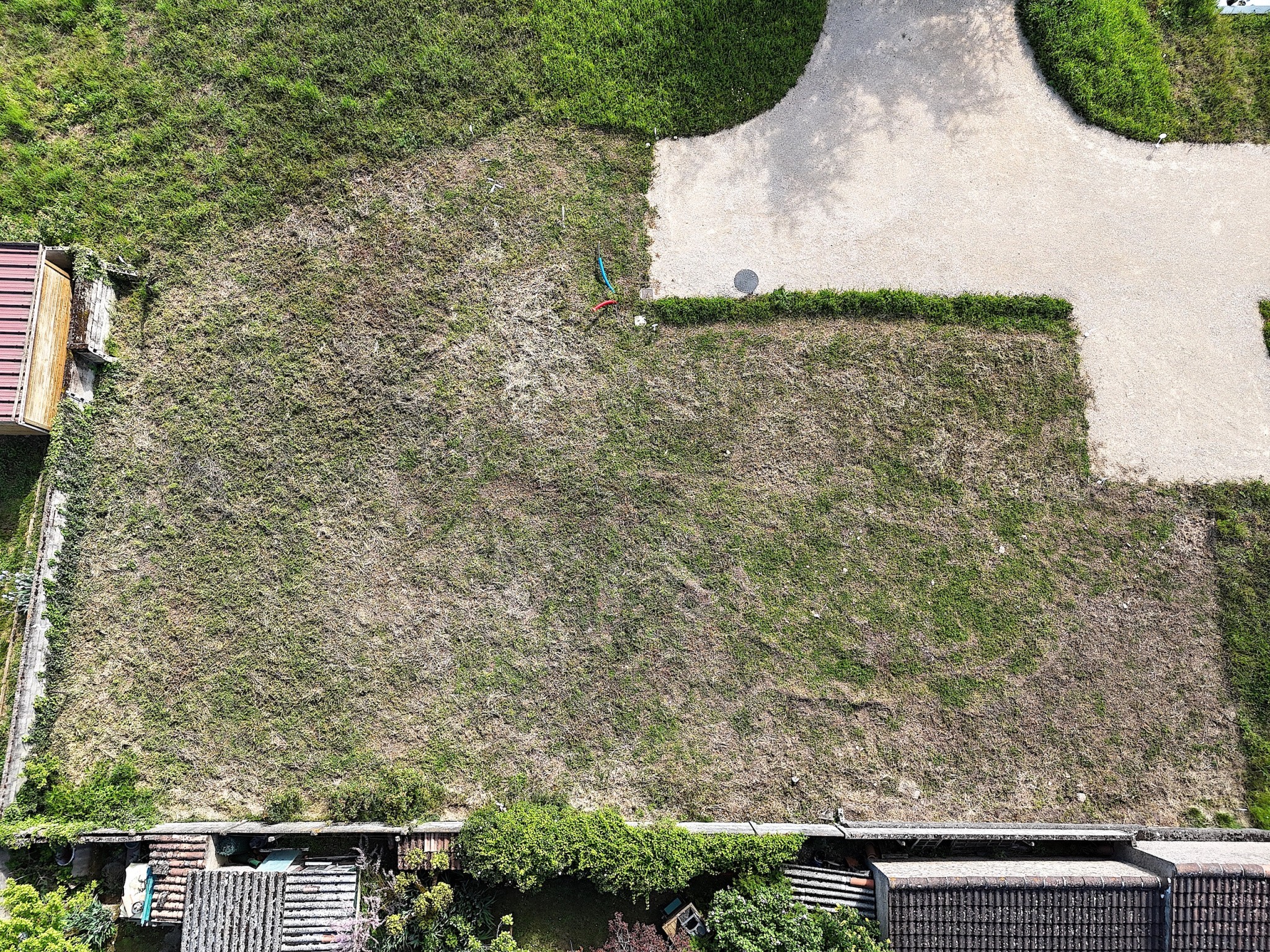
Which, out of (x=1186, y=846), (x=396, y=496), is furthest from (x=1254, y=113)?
(x=396, y=496)

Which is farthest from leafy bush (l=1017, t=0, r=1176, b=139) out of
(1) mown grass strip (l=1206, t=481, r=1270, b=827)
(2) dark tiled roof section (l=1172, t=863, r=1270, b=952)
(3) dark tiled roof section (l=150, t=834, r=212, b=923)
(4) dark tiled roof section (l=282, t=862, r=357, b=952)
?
(3) dark tiled roof section (l=150, t=834, r=212, b=923)

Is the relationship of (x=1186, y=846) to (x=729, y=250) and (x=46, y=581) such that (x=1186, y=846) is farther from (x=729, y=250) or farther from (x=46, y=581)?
(x=46, y=581)

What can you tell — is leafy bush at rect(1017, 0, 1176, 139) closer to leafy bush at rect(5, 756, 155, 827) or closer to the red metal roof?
the red metal roof

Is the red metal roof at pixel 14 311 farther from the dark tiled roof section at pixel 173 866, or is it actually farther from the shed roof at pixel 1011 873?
the shed roof at pixel 1011 873

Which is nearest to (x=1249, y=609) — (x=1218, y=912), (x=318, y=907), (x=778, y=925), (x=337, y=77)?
(x=1218, y=912)

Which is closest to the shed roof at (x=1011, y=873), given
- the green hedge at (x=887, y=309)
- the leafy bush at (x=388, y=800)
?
the leafy bush at (x=388, y=800)

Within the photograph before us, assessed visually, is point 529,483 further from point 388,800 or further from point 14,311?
point 14,311
